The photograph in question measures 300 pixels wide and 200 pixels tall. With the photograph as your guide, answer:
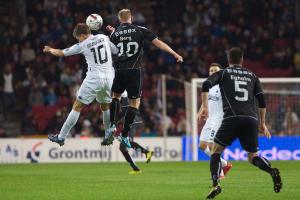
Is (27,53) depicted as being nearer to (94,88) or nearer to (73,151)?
(73,151)

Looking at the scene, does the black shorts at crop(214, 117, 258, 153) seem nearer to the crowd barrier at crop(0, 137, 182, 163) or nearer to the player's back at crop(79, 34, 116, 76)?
the player's back at crop(79, 34, 116, 76)

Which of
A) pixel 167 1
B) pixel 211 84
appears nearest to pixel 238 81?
pixel 211 84

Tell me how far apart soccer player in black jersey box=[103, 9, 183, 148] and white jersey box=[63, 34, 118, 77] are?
0.19 meters

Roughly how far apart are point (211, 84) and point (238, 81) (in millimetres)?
386

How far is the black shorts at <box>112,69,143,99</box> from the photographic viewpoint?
49.3 ft

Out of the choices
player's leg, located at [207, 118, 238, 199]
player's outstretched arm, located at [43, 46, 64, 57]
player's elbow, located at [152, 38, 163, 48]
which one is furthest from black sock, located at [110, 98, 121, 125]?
player's leg, located at [207, 118, 238, 199]

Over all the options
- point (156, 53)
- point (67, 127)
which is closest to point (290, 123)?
point (156, 53)

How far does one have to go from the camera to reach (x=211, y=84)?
1108 cm

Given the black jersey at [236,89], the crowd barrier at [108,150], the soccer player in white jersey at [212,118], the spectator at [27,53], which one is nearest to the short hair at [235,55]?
the black jersey at [236,89]

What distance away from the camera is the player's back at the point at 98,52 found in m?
14.6

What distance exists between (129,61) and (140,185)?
2.73 meters

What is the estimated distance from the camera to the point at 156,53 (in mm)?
29250

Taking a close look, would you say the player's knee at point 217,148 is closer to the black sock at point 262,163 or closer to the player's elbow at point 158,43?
the black sock at point 262,163

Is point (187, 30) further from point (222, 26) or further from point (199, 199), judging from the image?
point (199, 199)
